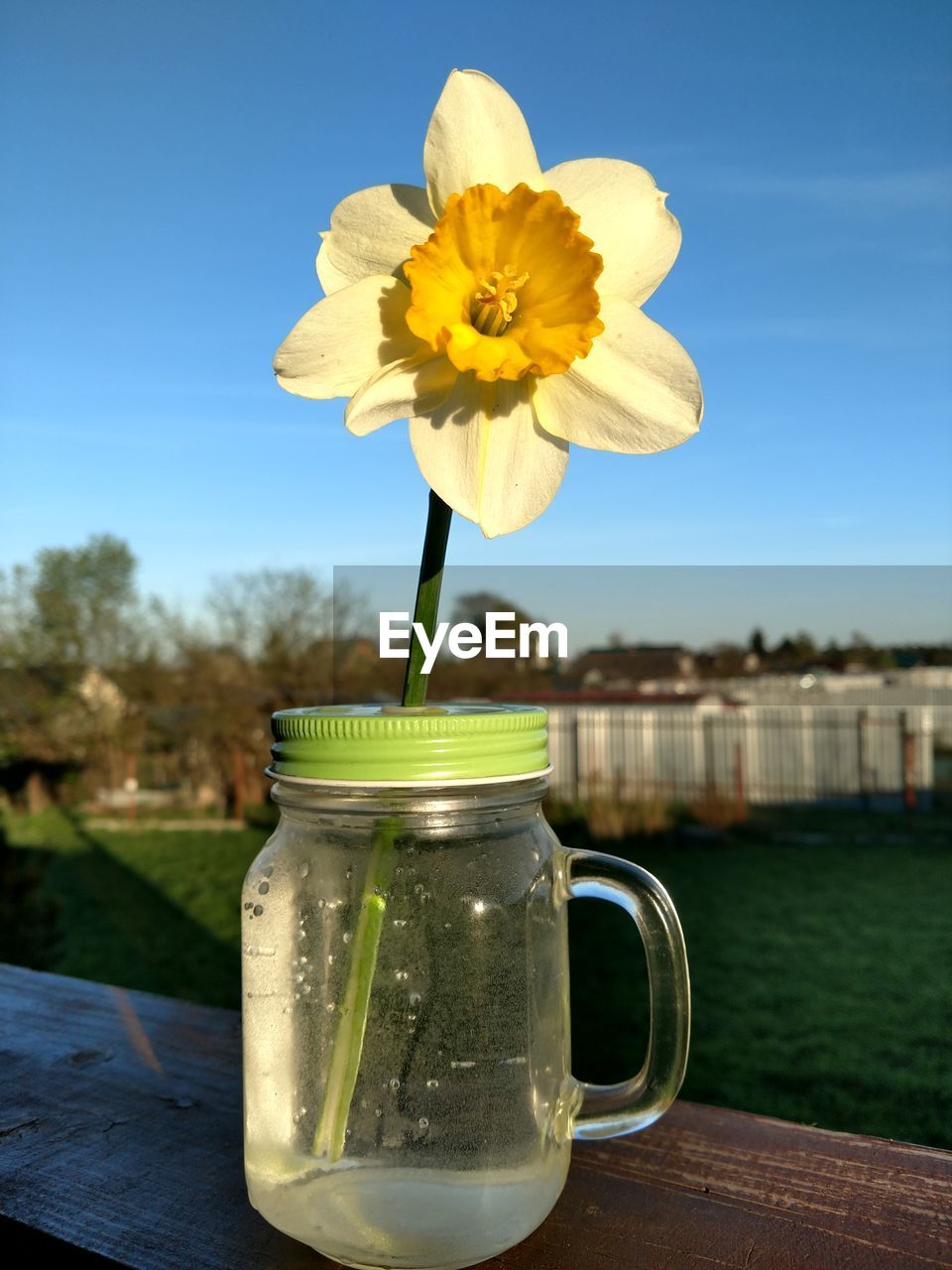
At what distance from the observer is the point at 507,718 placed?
0.55m

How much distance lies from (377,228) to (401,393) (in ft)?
0.32

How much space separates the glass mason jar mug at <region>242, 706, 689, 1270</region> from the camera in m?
0.52

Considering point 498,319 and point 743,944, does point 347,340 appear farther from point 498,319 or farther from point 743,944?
point 743,944

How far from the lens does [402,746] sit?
20.5 inches

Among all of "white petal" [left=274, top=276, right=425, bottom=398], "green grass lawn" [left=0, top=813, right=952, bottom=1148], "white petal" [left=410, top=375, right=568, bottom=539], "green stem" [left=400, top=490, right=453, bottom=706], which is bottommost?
"green grass lawn" [left=0, top=813, right=952, bottom=1148]

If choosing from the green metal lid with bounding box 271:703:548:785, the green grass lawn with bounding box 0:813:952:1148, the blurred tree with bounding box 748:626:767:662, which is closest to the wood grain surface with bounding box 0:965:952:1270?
the green metal lid with bounding box 271:703:548:785

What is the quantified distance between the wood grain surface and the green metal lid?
26 centimetres

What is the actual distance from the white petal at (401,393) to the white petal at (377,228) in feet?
0.21

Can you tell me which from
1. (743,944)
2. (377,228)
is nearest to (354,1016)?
(377,228)

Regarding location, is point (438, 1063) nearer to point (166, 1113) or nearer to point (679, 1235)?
point (679, 1235)

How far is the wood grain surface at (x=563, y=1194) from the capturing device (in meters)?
0.55

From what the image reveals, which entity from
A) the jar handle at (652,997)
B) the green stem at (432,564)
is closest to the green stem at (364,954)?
the green stem at (432,564)

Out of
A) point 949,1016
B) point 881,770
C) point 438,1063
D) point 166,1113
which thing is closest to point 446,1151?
point 438,1063

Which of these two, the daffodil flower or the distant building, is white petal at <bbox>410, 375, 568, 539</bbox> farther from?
the distant building
